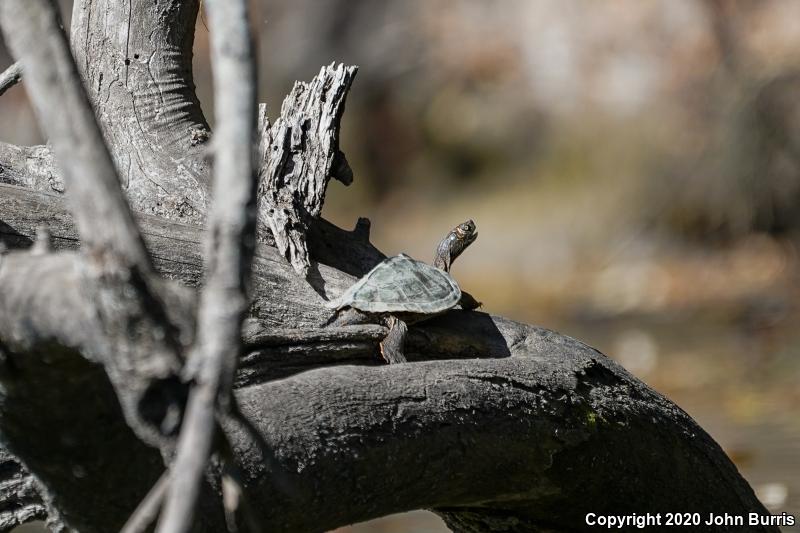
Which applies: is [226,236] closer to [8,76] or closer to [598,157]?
[8,76]

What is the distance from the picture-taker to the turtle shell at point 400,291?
2.41 m

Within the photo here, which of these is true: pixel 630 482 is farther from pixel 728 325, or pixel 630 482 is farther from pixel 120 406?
pixel 728 325

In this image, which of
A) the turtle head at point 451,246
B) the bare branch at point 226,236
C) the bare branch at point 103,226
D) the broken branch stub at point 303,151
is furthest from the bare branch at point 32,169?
the bare branch at point 226,236

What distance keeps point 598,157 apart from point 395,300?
8.45 meters

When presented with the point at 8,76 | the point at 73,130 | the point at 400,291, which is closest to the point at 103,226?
the point at 73,130

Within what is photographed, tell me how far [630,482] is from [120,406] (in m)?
1.25

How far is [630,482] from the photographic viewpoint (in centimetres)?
231

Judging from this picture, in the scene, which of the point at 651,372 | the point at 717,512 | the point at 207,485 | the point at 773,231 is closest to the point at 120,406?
the point at 207,485

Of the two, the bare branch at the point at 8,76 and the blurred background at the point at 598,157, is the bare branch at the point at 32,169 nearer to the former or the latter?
the bare branch at the point at 8,76

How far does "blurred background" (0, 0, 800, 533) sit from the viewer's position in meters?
8.36

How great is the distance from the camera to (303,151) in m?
2.70

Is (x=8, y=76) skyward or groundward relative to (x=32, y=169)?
skyward

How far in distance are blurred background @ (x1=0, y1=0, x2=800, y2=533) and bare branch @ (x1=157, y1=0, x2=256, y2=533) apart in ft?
16.6

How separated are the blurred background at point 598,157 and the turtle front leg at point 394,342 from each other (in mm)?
3724
